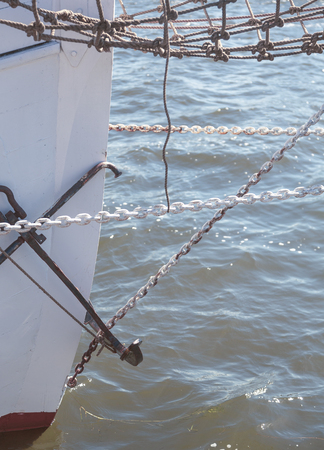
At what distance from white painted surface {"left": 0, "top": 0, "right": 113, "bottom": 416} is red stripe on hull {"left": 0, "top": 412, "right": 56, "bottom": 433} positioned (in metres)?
0.09

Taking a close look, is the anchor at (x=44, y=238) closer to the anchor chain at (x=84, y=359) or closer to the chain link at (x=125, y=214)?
the chain link at (x=125, y=214)

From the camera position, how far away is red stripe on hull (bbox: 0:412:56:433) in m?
3.34

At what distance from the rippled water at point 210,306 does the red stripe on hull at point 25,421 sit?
0.36ft

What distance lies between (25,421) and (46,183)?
174cm

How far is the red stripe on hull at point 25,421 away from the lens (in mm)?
3343

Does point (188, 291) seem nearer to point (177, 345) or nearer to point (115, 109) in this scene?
point (177, 345)

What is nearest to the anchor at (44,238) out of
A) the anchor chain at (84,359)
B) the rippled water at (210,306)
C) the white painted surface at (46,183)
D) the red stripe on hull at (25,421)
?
the white painted surface at (46,183)

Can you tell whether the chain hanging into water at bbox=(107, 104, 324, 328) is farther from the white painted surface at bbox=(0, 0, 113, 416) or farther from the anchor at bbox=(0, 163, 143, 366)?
the white painted surface at bbox=(0, 0, 113, 416)

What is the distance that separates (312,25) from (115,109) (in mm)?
5544

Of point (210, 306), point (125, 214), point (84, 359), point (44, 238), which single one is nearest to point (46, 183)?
point (44, 238)

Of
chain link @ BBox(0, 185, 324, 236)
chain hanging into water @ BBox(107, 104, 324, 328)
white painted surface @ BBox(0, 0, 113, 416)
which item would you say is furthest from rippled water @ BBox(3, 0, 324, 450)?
chain link @ BBox(0, 185, 324, 236)

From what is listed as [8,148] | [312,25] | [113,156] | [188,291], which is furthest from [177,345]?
[312,25]

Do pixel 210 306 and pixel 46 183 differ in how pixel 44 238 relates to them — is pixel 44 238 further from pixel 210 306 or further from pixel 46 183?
pixel 210 306

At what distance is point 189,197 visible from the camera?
600 cm
